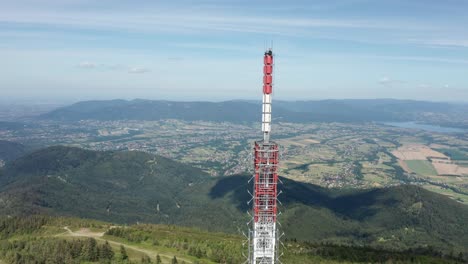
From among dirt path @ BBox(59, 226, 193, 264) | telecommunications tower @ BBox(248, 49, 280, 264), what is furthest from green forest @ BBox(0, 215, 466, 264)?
telecommunications tower @ BBox(248, 49, 280, 264)

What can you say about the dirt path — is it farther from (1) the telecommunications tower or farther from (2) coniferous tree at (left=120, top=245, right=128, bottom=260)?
(1) the telecommunications tower

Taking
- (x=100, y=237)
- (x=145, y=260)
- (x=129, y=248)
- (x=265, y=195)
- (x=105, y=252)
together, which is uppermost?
(x=265, y=195)

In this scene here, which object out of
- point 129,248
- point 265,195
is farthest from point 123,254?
point 265,195

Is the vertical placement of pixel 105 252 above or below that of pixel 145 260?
above

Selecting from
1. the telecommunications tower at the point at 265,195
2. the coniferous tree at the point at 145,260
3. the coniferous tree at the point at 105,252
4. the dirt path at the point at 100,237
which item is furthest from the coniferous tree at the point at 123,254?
the telecommunications tower at the point at 265,195

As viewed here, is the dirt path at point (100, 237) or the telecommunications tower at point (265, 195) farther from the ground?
the telecommunications tower at point (265, 195)

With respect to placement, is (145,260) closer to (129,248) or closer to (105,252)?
(105,252)

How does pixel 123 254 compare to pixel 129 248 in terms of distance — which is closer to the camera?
pixel 123 254

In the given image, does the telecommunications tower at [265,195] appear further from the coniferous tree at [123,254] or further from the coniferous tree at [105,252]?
the coniferous tree at [105,252]

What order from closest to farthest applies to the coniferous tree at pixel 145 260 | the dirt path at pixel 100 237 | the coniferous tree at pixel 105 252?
the coniferous tree at pixel 145 260, the coniferous tree at pixel 105 252, the dirt path at pixel 100 237
